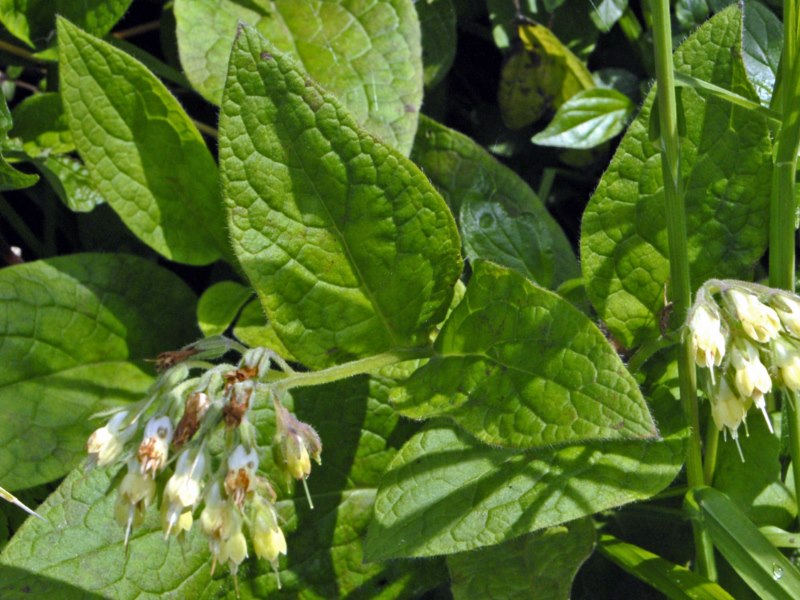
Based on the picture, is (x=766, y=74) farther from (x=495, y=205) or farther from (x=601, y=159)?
(x=495, y=205)

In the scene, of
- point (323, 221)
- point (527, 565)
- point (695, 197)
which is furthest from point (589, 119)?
point (527, 565)

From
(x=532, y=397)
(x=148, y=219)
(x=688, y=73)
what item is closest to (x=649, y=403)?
(x=532, y=397)

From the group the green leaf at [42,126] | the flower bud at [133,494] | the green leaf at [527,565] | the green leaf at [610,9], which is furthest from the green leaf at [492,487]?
the green leaf at [42,126]

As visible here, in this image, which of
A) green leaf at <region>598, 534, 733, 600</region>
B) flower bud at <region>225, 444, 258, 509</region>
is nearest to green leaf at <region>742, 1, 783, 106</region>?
green leaf at <region>598, 534, 733, 600</region>

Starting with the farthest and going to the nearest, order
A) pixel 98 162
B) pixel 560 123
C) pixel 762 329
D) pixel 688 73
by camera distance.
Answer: pixel 560 123, pixel 98 162, pixel 688 73, pixel 762 329

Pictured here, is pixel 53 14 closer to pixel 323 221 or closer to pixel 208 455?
pixel 323 221
